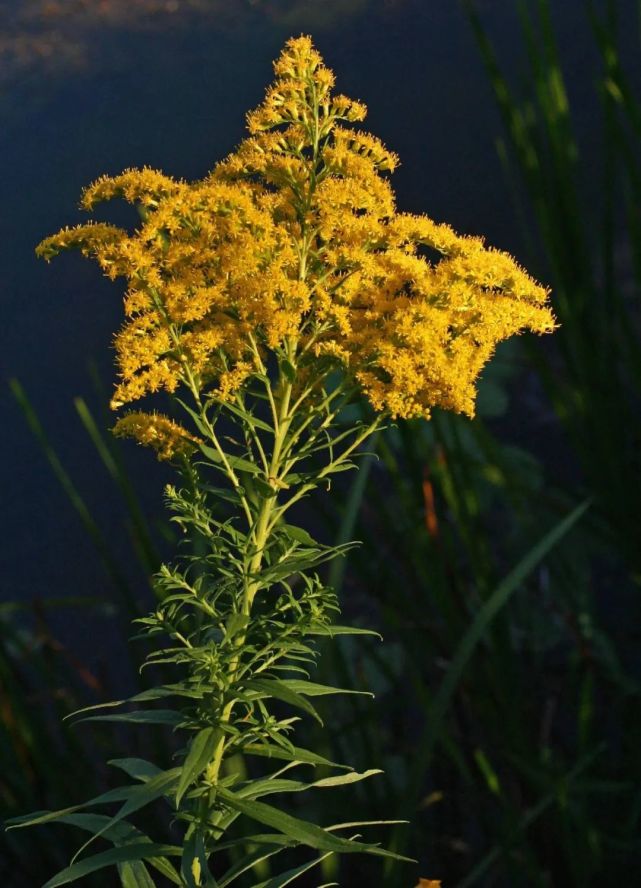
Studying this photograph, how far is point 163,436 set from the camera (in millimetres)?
575

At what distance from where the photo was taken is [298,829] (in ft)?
1.65

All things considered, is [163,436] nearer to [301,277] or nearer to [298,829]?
[301,277]

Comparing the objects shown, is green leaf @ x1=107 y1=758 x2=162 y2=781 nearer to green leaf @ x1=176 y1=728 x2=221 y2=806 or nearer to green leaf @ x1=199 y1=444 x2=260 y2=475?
green leaf @ x1=176 y1=728 x2=221 y2=806

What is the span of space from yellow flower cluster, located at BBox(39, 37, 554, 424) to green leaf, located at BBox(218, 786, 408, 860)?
22 cm

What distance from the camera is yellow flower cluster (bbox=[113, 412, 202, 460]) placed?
0.57 m

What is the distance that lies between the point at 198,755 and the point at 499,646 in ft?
1.67

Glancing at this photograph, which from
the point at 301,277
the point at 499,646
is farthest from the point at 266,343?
the point at 499,646

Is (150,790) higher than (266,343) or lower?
lower

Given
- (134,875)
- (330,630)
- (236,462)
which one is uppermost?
(236,462)

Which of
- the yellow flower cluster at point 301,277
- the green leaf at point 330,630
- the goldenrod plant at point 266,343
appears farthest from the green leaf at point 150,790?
the yellow flower cluster at point 301,277

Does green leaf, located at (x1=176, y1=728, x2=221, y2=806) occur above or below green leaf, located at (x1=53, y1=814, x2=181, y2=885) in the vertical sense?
above

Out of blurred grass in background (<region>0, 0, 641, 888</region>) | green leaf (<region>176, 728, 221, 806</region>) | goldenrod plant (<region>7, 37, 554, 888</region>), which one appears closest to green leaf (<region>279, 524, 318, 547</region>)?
goldenrod plant (<region>7, 37, 554, 888</region>)

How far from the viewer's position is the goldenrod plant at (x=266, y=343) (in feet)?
1.72

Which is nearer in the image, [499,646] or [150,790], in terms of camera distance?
[150,790]
